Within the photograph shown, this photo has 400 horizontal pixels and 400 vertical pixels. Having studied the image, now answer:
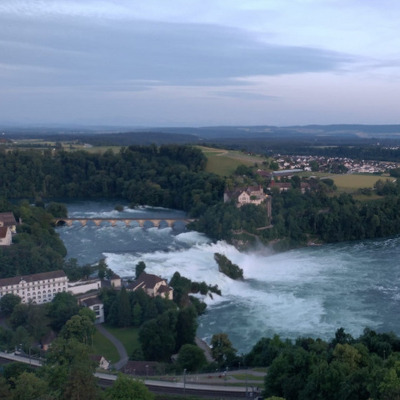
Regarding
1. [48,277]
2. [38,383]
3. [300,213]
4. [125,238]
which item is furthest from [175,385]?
[300,213]

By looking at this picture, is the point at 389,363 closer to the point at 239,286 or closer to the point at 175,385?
the point at 175,385

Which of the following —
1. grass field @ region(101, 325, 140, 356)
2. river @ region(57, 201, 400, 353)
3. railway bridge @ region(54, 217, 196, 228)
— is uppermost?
railway bridge @ region(54, 217, 196, 228)

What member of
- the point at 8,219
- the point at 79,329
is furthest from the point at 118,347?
the point at 8,219

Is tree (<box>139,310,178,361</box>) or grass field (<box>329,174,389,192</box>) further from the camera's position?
grass field (<box>329,174,389,192</box>)

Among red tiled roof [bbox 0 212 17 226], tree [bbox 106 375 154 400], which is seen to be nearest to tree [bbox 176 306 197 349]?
tree [bbox 106 375 154 400]

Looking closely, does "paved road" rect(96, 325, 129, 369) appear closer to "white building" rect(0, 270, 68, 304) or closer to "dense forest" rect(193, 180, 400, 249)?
"white building" rect(0, 270, 68, 304)

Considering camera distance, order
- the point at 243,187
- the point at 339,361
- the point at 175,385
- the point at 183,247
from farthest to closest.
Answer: the point at 243,187 < the point at 183,247 < the point at 175,385 < the point at 339,361
